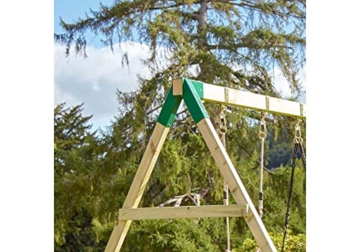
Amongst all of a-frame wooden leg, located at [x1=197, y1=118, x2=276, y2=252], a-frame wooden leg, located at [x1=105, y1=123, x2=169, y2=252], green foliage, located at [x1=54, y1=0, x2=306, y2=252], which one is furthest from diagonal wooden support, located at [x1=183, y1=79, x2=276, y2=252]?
green foliage, located at [x1=54, y1=0, x2=306, y2=252]

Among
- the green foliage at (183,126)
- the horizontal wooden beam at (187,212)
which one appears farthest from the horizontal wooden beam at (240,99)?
the green foliage at (183,126)

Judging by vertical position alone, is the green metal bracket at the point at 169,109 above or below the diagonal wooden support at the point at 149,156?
above

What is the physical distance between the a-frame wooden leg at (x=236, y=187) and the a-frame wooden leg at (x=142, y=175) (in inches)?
5.4

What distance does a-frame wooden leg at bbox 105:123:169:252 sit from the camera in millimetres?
1735

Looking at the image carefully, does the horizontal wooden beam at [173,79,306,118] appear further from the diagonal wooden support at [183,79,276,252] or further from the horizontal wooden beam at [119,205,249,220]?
the horizontal wooden beam at [119,205,249,220]

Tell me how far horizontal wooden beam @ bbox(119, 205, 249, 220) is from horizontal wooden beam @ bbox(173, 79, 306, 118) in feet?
1.00

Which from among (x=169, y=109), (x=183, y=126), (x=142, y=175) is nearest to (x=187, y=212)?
(x=142, y=175)

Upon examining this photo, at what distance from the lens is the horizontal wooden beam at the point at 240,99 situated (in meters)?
1.72

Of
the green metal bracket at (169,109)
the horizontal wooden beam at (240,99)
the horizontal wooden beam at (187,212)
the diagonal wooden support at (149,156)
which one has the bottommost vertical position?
the horizontal wooden beam at (187,212)

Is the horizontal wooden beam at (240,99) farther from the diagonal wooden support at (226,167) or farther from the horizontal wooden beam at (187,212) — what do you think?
the horizontal wooden beam at (187,212)

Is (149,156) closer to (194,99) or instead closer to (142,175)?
(142,175)
